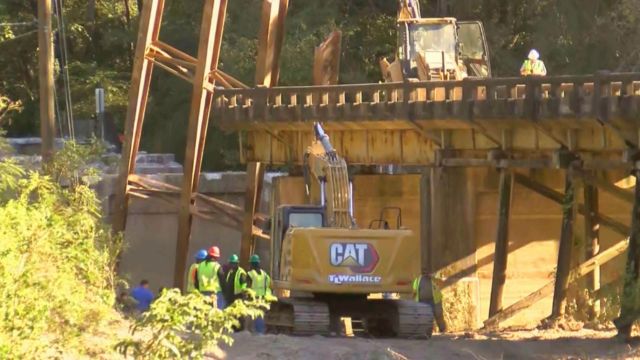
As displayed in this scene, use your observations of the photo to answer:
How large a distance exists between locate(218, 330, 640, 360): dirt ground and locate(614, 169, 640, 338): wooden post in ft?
1.01

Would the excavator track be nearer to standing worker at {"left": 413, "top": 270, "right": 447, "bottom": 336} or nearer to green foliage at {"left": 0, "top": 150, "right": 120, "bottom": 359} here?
standing worker at {"left": 413, "top": 270, "right": 447, "bottom": 336}

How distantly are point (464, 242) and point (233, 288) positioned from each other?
8323 millimetres

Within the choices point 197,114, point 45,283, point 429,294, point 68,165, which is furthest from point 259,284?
point 197,114

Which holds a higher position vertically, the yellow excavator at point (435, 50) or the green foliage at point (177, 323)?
the yellow excavator at point (435, 50)

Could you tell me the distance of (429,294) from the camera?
25.5m

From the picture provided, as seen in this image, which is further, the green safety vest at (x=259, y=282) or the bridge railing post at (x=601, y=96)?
the bridge railing post at (x=601, y=96)

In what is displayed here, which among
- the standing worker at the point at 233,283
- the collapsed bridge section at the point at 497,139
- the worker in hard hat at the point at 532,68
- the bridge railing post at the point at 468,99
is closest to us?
the standing worker at the point at 233,283

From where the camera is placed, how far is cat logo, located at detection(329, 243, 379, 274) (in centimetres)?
2148

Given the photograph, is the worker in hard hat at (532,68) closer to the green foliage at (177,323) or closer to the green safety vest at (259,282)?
the green safety vest at (259,282)

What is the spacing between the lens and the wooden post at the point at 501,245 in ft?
90.4

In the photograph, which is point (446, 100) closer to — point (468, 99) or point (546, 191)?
point (468, 99)

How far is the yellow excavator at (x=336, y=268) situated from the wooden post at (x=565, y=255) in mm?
4068

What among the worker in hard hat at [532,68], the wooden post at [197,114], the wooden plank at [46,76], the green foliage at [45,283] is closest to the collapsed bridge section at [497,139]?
the wooden post at [197,114]

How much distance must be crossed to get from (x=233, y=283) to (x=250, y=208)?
7.98 m
